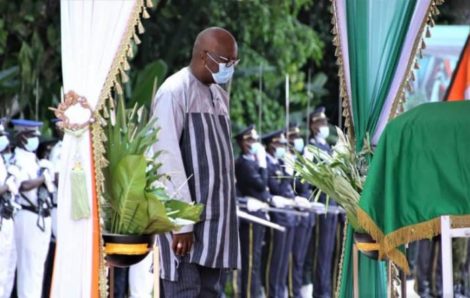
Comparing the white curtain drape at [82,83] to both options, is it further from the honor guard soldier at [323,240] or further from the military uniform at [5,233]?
the honor guard soldier at [323,240]

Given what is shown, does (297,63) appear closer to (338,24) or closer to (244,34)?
(244,34)

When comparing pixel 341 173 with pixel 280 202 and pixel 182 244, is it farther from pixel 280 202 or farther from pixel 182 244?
pixel 280 202

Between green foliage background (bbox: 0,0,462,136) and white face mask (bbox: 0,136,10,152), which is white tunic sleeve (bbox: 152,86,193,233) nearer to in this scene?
white face mask (bbox: 0,136,10,152)

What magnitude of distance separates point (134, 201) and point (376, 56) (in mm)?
2050

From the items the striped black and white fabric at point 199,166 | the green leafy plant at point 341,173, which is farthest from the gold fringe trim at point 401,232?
the striped black and white fabric at point 199,166

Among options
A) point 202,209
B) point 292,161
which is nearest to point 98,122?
point 202,209

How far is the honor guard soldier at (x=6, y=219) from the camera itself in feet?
42.9

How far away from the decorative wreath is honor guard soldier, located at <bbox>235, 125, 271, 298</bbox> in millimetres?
7056

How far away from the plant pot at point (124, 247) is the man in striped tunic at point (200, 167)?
242 millimetres

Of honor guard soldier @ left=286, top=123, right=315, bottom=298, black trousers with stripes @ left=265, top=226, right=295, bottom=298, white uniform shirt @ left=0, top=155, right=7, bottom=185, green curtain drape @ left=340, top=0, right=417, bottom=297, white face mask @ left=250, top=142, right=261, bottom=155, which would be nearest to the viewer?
green curtain drape @ left=340, top=0, right=417, bottom=297

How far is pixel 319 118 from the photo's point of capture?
16.5 meters

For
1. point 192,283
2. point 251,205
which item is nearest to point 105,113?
point 192,283

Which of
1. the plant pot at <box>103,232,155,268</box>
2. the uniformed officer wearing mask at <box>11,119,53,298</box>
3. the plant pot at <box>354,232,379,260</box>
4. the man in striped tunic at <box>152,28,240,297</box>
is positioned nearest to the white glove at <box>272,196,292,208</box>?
the uniformed officer wearing mask at <box>11,119,53,298</box>

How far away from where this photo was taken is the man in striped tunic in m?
8.54
